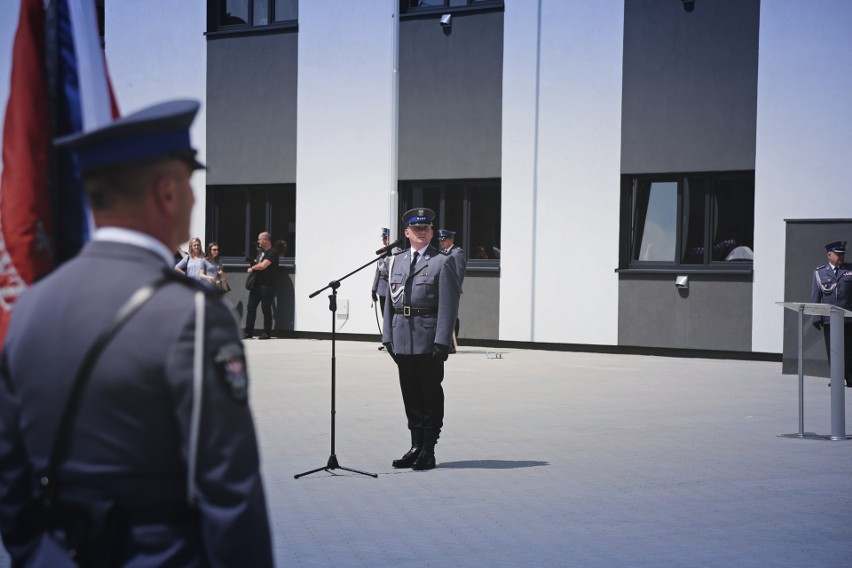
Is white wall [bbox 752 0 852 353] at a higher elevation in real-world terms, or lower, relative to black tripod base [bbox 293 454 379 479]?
higher

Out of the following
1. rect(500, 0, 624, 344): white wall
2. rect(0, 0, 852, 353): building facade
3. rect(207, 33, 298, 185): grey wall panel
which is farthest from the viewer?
rect(207, 33, 298, 185): grey wall panel

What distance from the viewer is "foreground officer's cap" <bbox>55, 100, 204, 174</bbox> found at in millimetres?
2398

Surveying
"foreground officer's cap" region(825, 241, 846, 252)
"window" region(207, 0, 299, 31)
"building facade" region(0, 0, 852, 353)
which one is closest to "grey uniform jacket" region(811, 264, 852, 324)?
"foreground officer's cap" region(825, 241, 846, 252)

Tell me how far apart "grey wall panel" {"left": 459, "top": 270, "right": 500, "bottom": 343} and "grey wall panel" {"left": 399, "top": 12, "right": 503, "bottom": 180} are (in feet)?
6.15

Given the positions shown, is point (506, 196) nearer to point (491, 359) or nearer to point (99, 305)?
point (491, 359)

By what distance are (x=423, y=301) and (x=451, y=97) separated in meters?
13.3

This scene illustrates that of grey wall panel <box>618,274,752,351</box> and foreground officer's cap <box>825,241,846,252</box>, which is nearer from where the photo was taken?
foreground officer's cap <box>825,241,846,252</box>

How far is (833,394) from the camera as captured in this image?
1055cm

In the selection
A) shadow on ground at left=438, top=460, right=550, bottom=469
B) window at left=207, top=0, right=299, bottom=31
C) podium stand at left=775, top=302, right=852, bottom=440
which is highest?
window at left=207, top=0, right=299, bottom=31

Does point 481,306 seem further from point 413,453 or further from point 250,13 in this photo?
point 413,453

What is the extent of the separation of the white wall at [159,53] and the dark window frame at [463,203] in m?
4.59

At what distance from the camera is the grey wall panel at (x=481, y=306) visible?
2138 cm

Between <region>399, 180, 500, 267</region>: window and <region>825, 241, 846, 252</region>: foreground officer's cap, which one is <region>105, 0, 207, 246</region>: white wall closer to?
<region>399, 180, 500, 267</region>: window

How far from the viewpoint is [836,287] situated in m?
16.2
